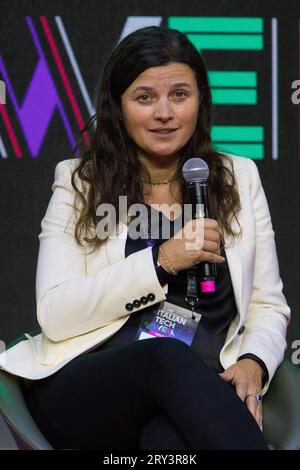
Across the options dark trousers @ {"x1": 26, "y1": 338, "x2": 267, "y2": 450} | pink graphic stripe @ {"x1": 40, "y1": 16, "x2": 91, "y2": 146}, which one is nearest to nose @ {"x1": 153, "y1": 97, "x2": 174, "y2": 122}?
dark trousers @ {"x1": 26, "y1": 338, "x2": 267, "y2": 450}

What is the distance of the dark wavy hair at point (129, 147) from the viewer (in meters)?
2.32

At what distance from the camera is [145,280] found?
2.13 m

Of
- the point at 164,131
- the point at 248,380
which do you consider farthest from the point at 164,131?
the point at 248,380

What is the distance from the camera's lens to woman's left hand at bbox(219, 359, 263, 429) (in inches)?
81.8

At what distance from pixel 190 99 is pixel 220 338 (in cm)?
64

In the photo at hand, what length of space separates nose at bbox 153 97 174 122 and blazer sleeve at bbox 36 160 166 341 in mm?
354

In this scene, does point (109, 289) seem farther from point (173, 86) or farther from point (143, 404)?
point (173, 86)

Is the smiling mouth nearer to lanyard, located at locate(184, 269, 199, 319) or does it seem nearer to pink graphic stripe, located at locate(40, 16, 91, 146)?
lanyard, located at locate(184, 269, 199, 319)

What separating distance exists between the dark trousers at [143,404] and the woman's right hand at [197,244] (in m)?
0.24

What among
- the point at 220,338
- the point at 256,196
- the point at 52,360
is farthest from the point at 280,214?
the point at 52,360

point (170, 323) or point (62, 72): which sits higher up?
point (62, 72)

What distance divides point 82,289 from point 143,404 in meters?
0.36

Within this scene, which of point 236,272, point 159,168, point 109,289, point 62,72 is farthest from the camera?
point 62,72

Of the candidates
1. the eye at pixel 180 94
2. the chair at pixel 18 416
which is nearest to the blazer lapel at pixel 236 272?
the eye at pixel 180 94
